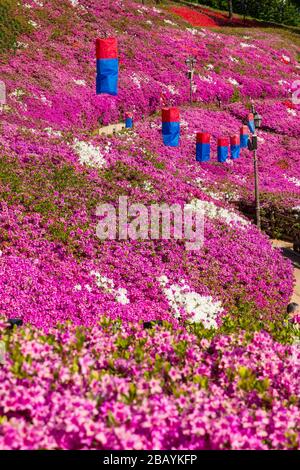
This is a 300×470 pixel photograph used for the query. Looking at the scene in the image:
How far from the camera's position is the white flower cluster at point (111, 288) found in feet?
46.8

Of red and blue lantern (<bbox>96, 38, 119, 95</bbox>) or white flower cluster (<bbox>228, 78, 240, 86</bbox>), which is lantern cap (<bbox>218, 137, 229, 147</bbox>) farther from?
white flower cluster (<bbox>228, 78, 240, 86</bbox>)

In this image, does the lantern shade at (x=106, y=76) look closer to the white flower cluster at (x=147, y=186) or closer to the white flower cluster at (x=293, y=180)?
the white flower cluster at (x=147, y=186)

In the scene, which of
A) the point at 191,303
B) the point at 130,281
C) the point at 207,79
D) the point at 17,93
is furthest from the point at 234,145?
the point at 130,281

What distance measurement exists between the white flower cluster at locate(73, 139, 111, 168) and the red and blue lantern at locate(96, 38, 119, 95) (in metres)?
4.71

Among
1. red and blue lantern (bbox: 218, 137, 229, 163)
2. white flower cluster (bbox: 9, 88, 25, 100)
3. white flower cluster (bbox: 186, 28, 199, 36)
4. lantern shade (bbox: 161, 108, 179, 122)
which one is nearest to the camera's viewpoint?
lantern shade (bbox: 161, 108, 179, 122)

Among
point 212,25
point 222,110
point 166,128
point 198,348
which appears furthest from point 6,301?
point 212,25

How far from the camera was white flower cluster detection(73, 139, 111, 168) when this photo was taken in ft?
70.2

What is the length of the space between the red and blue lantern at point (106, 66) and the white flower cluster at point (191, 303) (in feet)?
23.9

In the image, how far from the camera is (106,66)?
17.2m

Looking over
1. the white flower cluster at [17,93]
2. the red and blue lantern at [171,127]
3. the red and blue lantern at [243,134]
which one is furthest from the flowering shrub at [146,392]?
the white flower cluster at [17,93]

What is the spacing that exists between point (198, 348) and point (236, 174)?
2785 cm

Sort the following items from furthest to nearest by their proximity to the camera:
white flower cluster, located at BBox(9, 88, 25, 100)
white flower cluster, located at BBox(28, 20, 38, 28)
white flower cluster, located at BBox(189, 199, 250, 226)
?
white flower cluster, located at BBox(28, 20, 38, 28) < white flower cluster, located at BBox(9, 88, 25, 100) < white flower cluster, located at BBox(189, 199, 250, 226)

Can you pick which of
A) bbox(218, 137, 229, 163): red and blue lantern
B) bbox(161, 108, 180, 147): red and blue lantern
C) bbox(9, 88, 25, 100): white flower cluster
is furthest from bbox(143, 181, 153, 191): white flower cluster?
bbox(9, 88, 25, 100): white flower cluster
